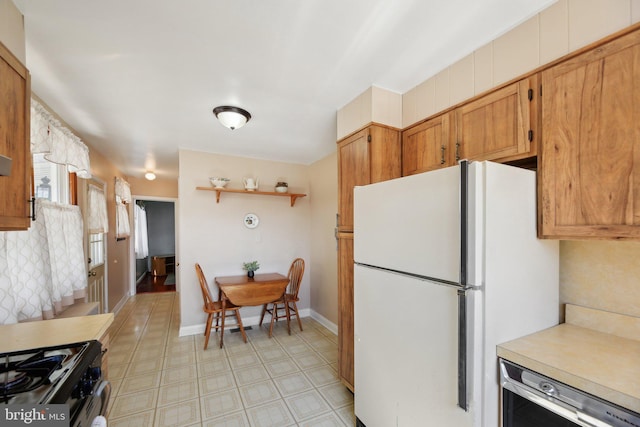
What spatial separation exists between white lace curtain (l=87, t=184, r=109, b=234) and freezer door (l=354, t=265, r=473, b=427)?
10.6ft

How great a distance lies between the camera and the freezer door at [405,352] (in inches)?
45.9

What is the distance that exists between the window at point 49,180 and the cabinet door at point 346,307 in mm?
2503

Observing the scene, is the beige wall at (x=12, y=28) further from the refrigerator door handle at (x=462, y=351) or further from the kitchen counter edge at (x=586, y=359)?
the kitchen counter edge at (x=586, y=359)

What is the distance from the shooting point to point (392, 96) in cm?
198

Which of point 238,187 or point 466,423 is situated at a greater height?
point 238,187

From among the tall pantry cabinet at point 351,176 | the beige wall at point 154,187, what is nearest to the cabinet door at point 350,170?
the tall pantry cabinet at point 351,176

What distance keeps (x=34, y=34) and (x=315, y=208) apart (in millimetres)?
3108

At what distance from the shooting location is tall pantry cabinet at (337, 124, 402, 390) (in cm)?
193

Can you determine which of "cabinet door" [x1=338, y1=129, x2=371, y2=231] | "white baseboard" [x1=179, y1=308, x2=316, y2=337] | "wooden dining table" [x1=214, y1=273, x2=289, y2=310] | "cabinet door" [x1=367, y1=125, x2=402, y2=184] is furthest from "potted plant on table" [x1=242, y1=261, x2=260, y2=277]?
"cabinet door" [x1=367, y1=125, x2=402, y2=184]

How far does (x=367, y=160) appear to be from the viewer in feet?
6.34

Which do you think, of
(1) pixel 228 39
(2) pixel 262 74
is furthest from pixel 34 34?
(2) pixel 262 74

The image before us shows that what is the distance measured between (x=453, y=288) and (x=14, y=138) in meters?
1.99

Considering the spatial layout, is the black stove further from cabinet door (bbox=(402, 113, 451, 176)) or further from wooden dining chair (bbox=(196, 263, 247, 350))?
cabinet door (bbox=(402, 113, 451, 176))

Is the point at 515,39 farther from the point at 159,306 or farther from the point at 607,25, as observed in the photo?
the point at 159,306
